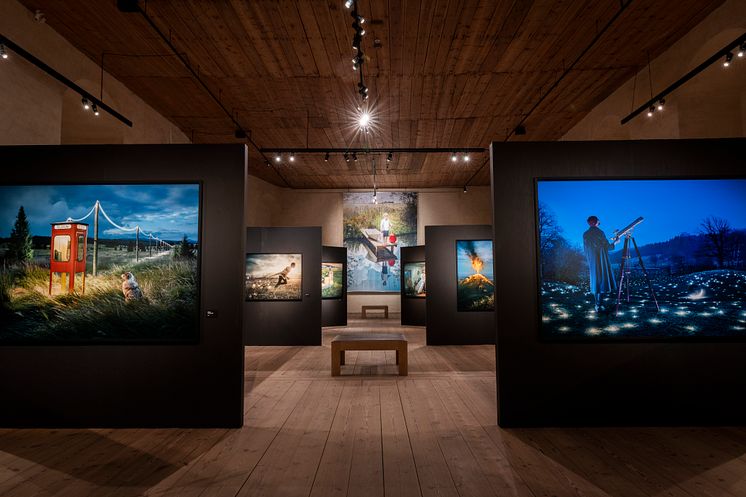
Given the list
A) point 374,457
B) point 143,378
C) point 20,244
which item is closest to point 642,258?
point 374,457

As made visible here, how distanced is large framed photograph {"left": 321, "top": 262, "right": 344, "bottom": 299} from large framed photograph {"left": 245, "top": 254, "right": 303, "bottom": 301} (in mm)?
3245

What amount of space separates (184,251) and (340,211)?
38.2 ft

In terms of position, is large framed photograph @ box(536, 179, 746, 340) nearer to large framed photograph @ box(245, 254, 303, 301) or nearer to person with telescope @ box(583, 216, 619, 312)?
person with telescope @ box(583, 216, 619, 312)

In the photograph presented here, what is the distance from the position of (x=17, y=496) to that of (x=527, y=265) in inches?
182

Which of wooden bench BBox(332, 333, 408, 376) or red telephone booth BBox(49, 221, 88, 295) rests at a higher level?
red telephone booth BBox(49, 221, 88, 295)

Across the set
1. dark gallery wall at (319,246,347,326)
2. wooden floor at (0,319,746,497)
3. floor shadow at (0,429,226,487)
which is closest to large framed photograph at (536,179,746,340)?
wooden floor at (0,319,746,497)

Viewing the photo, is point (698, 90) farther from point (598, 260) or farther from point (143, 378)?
point (143, 378)

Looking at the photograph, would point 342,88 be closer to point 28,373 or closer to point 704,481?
point 28,373

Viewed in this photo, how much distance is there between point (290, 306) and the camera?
978 centimetres

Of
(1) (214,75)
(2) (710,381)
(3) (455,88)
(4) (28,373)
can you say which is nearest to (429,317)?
(3) (455,88)

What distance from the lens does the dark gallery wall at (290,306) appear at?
A: 9727 mm

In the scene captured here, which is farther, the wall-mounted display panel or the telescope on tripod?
the wall-mounted display panel

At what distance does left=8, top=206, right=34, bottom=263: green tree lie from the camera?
14.4 ft

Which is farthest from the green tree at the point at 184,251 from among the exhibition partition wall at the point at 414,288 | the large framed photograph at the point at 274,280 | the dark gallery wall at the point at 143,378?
the exhibition partition wall at the point at 414,288
